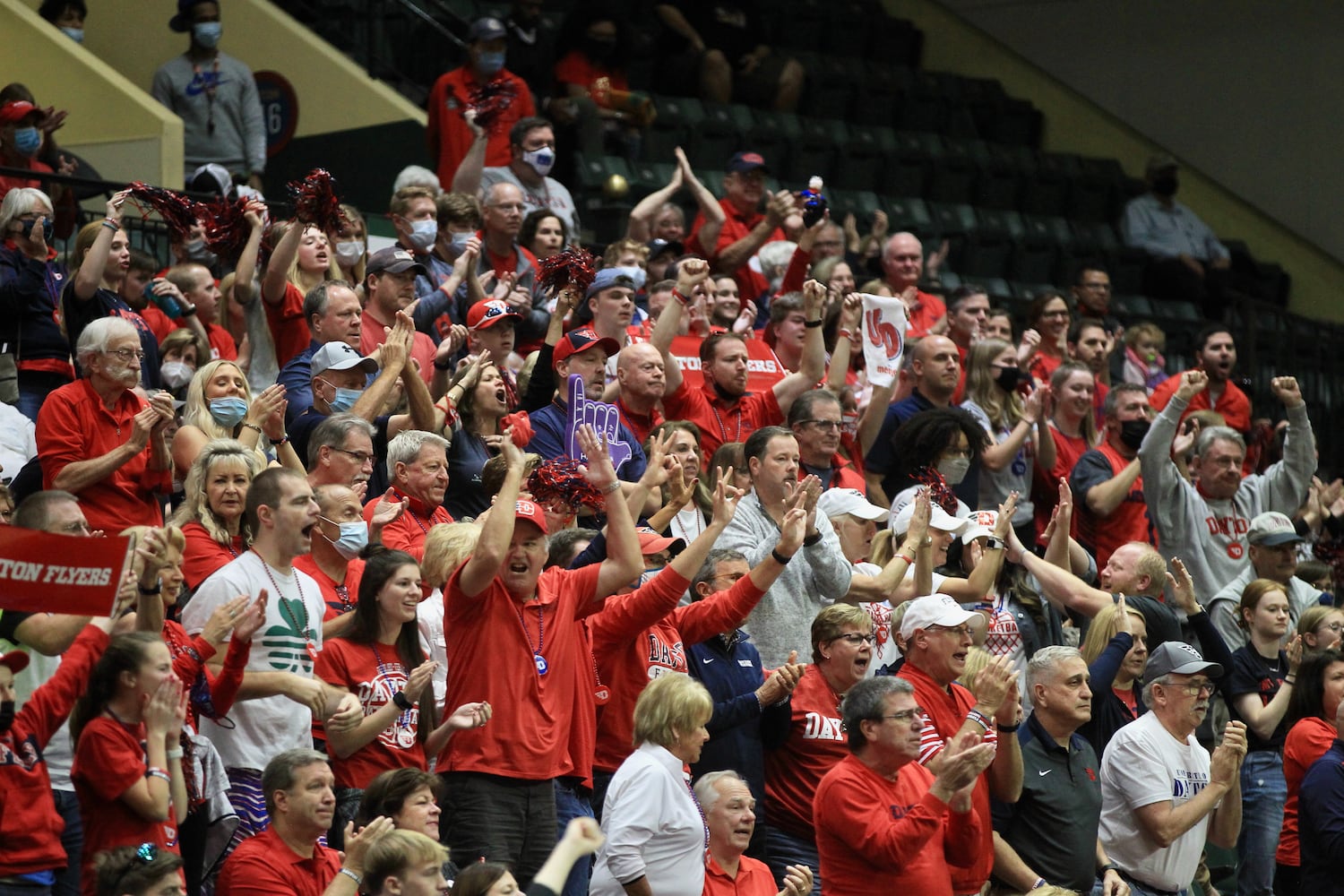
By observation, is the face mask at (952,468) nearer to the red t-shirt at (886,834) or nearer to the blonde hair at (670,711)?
the red t-shirt at (886,834)

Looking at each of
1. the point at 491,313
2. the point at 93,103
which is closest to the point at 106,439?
the point at 491,313

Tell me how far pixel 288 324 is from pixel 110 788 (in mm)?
3822

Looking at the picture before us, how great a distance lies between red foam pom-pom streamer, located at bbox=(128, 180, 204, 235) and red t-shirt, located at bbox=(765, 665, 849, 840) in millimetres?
3734

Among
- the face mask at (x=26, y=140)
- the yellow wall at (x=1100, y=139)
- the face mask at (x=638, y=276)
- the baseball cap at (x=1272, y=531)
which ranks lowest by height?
the yellow wall at (x=1100, y=139)

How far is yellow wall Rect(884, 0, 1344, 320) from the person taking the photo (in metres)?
16.7

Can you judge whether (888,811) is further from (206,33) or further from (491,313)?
(206,33)

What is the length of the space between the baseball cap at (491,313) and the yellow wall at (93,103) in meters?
3.73

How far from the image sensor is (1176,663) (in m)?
7.24

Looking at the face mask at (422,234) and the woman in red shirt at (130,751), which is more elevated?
the woman in red shirt at (130,751)

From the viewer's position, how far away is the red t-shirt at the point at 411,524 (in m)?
7.02

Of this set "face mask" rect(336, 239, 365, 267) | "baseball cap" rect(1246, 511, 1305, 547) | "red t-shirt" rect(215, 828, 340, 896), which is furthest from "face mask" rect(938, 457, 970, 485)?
"red t-shirt" rect(215, 828, 340, 896)

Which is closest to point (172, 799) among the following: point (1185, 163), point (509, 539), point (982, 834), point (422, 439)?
point (509, 539)

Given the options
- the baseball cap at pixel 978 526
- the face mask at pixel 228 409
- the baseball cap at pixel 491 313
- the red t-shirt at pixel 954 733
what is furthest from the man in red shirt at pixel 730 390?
the red t-shirt at pixel 954 733

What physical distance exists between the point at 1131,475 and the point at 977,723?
4.07m
